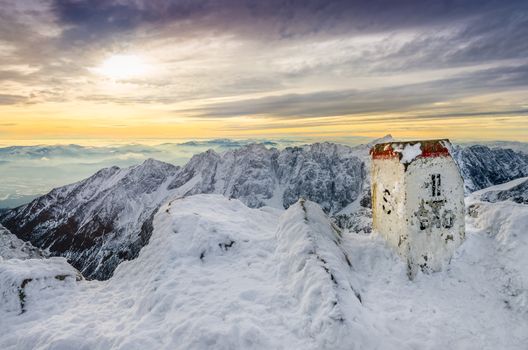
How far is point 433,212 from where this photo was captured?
50.8ft

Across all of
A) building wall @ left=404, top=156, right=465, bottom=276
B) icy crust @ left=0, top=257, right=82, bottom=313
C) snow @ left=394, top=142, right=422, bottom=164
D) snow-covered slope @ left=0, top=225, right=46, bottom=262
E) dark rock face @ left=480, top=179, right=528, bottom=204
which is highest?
snow @ left=394, top=142, right=422, bottom=164

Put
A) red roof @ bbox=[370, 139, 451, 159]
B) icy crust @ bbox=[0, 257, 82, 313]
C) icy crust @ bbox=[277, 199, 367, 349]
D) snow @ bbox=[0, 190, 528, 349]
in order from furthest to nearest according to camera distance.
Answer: red roof @ bbox=[370, 139, 451, 159] < icy crust @ bbox=[0, 257, 82, 313] < snow @ bbox=[0, 190, 528, 349] < icy crust @ bbox=[277, 199, 367, 349]

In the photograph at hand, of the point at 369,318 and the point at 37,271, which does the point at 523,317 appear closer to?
the point at 369,318

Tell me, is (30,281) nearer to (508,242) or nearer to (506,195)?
(508,242)

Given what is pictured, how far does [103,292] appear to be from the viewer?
15.0 meters

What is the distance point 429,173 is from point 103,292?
46.5ft

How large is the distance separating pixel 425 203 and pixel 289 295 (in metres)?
7.06

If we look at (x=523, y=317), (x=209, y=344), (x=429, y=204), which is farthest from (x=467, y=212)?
(x=209, y=344)

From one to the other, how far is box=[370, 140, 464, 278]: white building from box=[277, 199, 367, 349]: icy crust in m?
2.70

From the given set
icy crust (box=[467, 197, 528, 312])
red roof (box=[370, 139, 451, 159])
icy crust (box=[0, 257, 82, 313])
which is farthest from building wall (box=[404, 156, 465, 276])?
icy crust (box=[0, 257, 82, 313])

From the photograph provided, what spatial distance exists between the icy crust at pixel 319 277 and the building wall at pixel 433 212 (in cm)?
297

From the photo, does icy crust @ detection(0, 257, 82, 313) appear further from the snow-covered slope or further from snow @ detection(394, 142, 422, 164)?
snow @ detection(394, 142, 422, 164)

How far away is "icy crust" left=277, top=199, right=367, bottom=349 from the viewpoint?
10508mm

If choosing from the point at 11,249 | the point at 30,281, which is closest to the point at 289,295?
the point at 30,281
